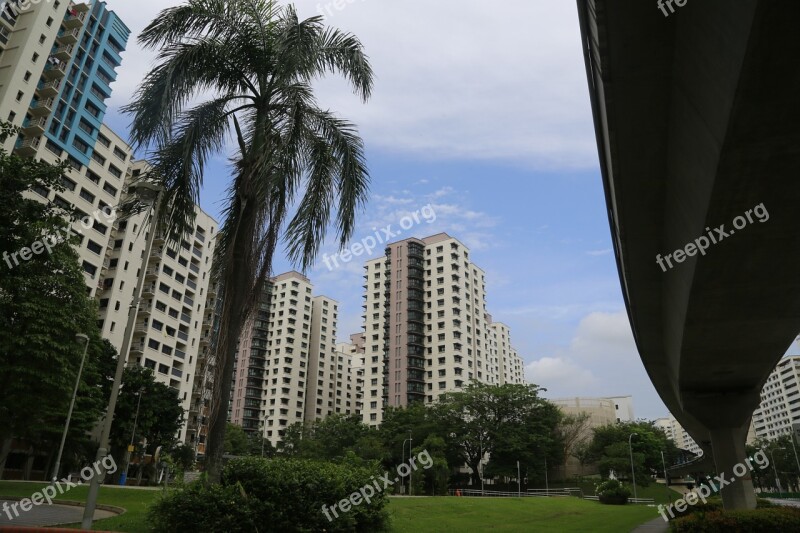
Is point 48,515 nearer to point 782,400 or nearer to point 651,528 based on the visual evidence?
Answer: point 651,528

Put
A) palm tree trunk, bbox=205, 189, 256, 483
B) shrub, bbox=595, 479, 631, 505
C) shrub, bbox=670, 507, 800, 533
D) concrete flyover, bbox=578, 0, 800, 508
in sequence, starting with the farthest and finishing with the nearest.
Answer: shrub, bbox=595, 479, 631, 505 < shrub, bbox=670, 507, 800, 533 < palm tree trunk, bbox=205, 189, 256, 483 < concrete flyover, bbox=578, 0, 800, 508

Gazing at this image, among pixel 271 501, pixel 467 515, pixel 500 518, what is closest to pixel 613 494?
pixel 500 518

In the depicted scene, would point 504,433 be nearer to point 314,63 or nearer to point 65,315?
point 65,315

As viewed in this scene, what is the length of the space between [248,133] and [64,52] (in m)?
56.4

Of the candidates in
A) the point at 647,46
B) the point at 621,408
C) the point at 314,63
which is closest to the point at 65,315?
the point at 314,63

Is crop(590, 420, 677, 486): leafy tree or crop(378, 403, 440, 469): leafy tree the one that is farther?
crop(378, 403, 440, 469): leafy tree

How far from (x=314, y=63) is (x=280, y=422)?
110056mm

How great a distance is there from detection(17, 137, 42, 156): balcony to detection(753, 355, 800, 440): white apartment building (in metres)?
153

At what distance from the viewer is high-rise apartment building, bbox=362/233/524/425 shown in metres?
95.8

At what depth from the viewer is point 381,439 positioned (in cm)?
6969

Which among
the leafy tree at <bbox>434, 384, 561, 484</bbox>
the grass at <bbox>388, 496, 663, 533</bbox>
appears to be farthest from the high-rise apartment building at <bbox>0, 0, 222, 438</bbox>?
the leafy tree at <bbox>434, 384, 561, 484</bbox>

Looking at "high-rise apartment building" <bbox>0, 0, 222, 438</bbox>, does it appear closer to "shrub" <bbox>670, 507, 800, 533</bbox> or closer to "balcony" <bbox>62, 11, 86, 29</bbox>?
"balcony" <bbox>62, 11, 86, 29</bbox>

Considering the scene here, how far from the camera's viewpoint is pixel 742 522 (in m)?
17.2

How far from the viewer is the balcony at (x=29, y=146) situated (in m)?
51.3
